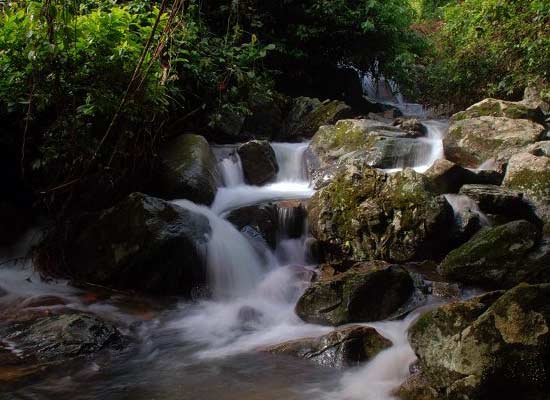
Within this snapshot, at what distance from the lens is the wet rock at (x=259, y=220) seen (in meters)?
6.77

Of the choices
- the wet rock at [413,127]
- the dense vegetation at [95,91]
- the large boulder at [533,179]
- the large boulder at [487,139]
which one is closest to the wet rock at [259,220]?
the dense vegetation at [95,91]

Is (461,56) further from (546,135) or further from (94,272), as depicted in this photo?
(94,272)

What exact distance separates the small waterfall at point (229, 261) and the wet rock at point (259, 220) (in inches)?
9.0

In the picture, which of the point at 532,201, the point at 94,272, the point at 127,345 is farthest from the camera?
the point at 532,201

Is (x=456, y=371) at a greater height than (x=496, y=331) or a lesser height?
lesser

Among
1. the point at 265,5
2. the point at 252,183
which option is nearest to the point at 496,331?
the point at 252,183

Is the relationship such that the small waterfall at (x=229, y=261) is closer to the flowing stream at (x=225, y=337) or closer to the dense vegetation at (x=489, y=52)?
the flowing stream at (x=225, y=337)

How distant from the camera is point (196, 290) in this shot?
226 inches

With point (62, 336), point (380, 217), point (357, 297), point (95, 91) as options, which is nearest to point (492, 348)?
point (357, 297)

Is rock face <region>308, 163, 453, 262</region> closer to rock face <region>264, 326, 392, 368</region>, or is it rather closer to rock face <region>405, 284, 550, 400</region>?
rock face <region>264, 326, 392, 368</region>

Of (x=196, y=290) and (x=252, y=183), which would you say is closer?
(x=196, y=290)

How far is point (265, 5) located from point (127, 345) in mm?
9876

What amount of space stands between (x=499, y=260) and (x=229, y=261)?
2969mm

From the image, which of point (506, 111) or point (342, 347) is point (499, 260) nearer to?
point (342, 347)
